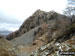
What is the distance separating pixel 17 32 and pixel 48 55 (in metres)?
63.3

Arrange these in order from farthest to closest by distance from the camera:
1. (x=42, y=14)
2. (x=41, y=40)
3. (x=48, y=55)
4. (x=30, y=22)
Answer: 1. (x=30, y=22)
2. (x=42, y=14)
3. (x=41, y=40)
4. (x=48, y=55)

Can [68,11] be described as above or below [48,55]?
above

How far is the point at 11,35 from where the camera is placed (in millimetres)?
76562

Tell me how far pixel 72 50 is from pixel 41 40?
32903 millimetres

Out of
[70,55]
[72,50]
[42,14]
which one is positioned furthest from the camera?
[42,14]

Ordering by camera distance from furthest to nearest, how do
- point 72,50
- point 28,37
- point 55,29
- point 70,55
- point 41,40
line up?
point 28,37, point 41,40, point 55,29, point 72,50, point 70,55

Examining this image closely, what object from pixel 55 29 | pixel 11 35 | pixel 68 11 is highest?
pixel 68 11

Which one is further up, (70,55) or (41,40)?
(70,55)

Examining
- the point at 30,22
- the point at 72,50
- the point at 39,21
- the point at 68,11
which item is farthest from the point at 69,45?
the point at 30,22

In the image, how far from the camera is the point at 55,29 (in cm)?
3856

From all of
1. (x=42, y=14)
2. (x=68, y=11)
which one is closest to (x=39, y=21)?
(x=42, y=14)

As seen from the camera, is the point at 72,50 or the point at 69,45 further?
the point at 69,45

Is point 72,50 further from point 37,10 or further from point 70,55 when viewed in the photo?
point 37,10

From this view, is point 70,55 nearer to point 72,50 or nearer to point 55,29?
point 72,50
